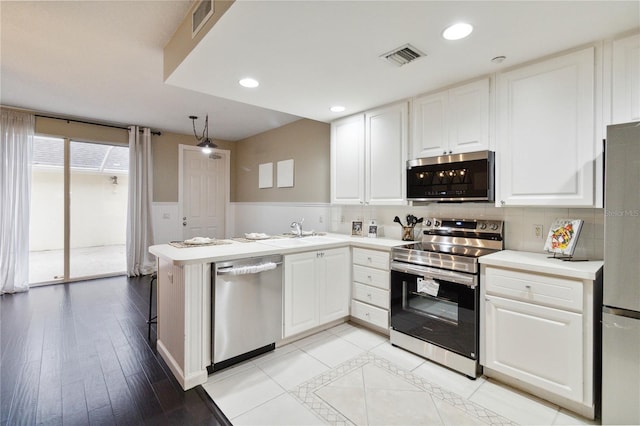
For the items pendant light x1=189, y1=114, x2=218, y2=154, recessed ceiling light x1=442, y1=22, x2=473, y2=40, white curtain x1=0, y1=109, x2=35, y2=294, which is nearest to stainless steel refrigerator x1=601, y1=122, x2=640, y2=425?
recessed ceiling light x1=442, y1=22, x2=473, y2=40

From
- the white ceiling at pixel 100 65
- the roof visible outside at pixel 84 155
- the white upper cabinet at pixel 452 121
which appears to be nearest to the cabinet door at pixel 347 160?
the white upper cabinet at pixel 452 121

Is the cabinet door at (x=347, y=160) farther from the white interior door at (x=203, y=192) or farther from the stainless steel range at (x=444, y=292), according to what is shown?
the white interior door at (x=203, y=192)

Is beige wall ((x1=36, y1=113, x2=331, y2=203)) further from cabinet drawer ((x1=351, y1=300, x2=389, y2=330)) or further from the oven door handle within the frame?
the oven door handle

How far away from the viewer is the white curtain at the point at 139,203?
497 cm

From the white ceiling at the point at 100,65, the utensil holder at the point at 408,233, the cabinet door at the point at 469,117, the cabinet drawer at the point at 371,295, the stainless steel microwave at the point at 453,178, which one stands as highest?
the white ceiling at the point at 100,65

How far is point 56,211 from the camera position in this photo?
4.58m

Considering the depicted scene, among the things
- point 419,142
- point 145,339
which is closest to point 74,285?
point 145,339

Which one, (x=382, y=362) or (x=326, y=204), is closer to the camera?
(x=382, y=362)

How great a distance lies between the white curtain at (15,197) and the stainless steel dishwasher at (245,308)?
394cm

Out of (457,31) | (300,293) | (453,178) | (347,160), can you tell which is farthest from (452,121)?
(300,293)

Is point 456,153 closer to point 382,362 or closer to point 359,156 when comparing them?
point 359,156

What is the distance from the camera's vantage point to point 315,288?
279 cm

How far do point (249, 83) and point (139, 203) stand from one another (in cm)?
360

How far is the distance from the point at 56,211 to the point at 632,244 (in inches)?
254
